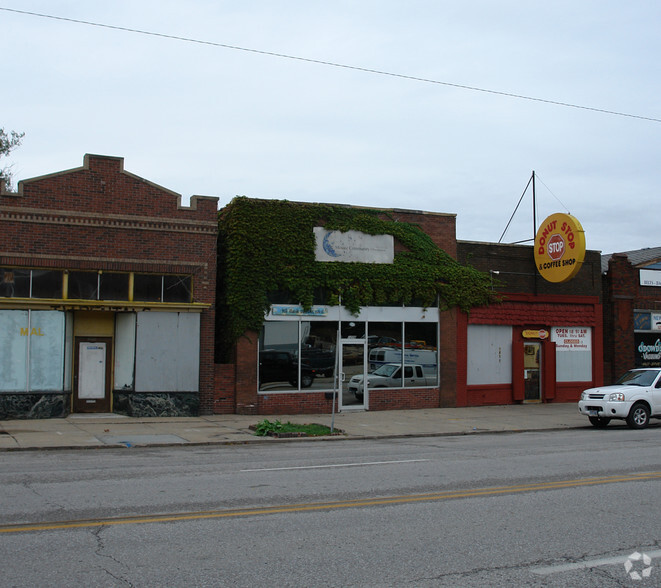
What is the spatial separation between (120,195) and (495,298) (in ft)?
41.1

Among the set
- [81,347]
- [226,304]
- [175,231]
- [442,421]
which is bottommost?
[442,421]

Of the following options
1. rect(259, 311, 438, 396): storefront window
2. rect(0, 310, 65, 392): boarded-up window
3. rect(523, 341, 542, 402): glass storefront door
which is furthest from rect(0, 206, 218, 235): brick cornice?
rect(523, 341, 542, 402): glass storefront door

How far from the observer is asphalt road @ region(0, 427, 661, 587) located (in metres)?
5.83

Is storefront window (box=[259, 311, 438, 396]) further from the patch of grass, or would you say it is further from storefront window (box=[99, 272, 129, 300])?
storefront window (box=[99, 272, 129, 300])

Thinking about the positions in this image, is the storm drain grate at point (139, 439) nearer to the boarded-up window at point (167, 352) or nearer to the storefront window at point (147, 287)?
the boarded-up window at point (167, 352)

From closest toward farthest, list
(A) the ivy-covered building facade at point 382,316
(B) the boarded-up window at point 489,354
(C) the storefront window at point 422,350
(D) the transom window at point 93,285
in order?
(D) the transom window at point 93,285 < (A) the ivy-covered building facade at point 382,316 < (C) the storefront window at point 422,350 < (B) the boarded-up window at point 489,354

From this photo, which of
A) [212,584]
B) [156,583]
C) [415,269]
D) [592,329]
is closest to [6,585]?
[156,583]

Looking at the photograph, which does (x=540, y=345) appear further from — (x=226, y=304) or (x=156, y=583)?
(x=156, y=583)

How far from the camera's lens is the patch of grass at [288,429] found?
54.5ft

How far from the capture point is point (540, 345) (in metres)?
25.3

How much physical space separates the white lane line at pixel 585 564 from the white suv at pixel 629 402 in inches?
499

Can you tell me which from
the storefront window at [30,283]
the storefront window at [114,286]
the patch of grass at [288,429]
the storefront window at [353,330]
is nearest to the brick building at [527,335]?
the storefront window at [353,330]

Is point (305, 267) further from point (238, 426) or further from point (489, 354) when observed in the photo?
point (489, 354)

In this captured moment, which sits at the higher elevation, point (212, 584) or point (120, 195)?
point (120, 195)
